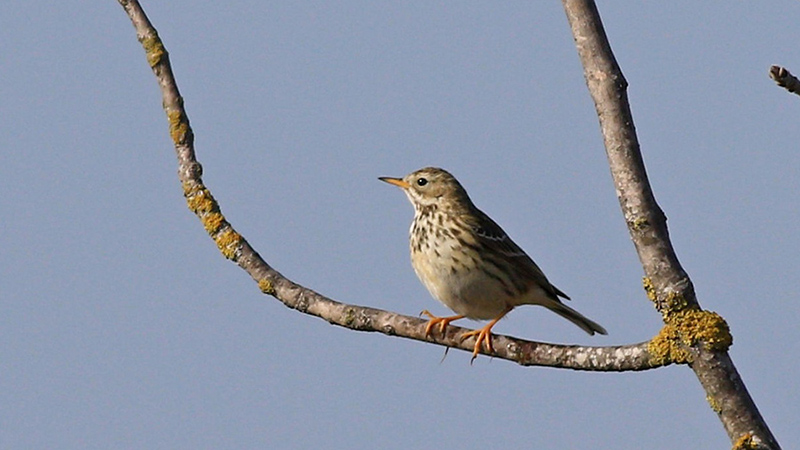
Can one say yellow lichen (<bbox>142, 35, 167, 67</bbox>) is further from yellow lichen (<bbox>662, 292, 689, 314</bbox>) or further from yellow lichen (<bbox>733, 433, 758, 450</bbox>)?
yellow lichen (<bbox>733, 433, 758, 450</bbox>)

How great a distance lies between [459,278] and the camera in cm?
830

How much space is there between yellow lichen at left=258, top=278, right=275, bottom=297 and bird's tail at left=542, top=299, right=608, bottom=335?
3461 mm

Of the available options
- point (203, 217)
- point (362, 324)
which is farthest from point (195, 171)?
point (362, 324)

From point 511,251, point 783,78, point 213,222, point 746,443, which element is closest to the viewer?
point 783,78

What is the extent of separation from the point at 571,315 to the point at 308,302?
3600 millimetres

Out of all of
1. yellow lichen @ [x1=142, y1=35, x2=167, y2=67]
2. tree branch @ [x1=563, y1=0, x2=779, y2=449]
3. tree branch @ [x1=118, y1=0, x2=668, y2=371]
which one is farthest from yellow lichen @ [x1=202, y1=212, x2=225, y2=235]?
tree branch @ [x1=563, y1=0, x2=779, y2=449]

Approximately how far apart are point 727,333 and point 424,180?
5499mm

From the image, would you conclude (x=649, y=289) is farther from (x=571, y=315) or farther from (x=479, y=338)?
(x=571, y=315)

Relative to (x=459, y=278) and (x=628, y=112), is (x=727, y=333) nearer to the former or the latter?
(x=628, y=112)

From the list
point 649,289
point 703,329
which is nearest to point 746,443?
point 703,329

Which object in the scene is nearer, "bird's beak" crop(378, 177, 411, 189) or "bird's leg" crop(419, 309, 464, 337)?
"bird's leg" crop(419, 309, 464, 337)

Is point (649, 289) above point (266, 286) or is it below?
below

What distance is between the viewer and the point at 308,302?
18.6 feet

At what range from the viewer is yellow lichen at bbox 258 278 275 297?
5.76 metres
